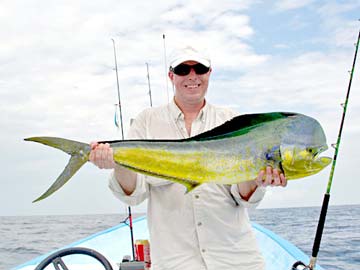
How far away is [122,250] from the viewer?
687cm

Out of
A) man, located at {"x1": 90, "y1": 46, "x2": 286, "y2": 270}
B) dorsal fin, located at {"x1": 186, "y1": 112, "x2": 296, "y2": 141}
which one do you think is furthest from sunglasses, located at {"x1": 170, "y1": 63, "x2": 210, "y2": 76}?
dorsal fin, located at {"x1": 186, "y1": 112, "x2": 296, "y2": 141}

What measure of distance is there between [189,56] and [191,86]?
0.55 ft

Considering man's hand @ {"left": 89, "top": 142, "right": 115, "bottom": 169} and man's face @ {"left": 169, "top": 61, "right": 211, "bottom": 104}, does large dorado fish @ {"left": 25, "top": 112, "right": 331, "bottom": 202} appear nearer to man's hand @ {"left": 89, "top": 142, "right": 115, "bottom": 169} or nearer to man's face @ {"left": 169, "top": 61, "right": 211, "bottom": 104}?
man's hand @ {"left": 89, "top": 142, "right": 115, "bottom": 169}

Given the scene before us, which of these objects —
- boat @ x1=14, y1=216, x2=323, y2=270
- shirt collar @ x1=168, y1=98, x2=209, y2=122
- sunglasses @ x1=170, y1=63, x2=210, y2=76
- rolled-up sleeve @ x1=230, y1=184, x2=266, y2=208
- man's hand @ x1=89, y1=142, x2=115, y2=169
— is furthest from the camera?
boat @ x1=14, y1=216, x2=323, y2=270

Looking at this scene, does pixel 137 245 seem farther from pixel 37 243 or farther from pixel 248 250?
pixel 37 243

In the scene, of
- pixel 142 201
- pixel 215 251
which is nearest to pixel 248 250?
pixel 215 251

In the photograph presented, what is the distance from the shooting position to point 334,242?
1444 cm

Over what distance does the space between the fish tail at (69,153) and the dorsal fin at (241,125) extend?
523mm

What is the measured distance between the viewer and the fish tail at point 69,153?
6.91 ft

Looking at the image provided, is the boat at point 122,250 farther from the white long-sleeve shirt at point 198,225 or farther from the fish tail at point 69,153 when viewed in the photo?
the fish tail at point 69,153

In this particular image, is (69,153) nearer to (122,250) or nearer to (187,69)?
(187,69)

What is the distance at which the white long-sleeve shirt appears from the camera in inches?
101

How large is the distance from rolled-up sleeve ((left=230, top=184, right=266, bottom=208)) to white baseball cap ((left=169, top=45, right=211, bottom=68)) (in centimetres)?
71

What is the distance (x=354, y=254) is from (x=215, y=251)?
1018cm
